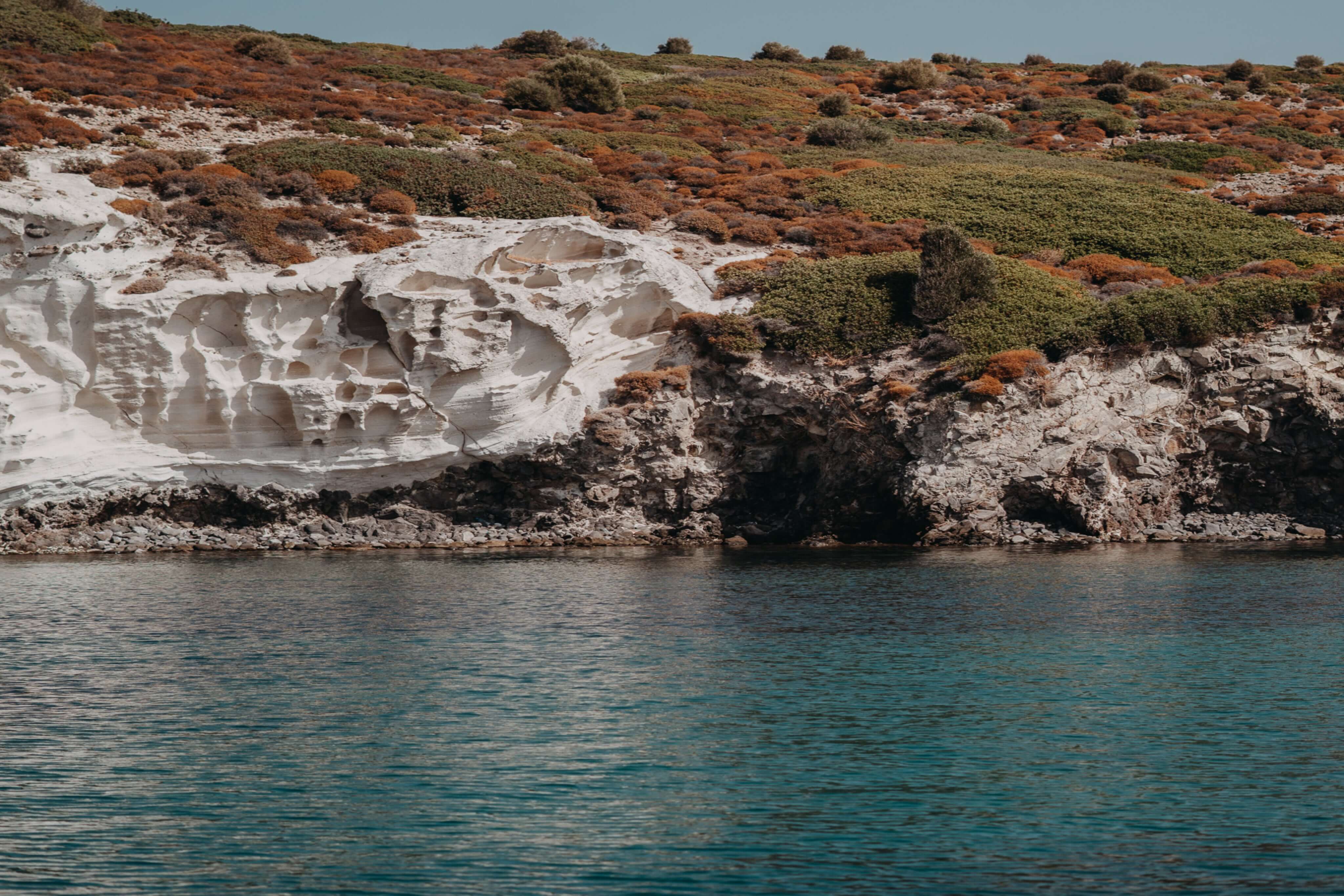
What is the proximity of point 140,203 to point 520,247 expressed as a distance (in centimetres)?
1454

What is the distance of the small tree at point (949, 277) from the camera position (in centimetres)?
4522

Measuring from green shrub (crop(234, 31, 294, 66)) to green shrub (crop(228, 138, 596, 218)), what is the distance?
2434 centimetres

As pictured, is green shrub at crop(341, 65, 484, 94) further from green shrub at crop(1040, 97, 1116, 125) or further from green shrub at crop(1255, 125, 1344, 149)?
green shrub at crop(1255, 125, 1344, 149)

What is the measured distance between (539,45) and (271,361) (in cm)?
6626

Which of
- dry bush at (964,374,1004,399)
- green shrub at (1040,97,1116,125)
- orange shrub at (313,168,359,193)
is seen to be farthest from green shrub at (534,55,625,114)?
dry bush at (964,374,1004,399)

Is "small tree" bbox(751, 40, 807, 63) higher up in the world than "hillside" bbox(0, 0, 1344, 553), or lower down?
higher up

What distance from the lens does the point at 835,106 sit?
295 feet

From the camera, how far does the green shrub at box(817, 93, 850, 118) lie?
294ft

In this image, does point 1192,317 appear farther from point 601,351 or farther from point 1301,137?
point 1301,137

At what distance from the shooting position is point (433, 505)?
141 ft

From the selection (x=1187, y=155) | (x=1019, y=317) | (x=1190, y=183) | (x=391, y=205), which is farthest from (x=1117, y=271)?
(x=391, y=205)

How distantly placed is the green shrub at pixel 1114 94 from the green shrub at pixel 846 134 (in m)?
Result: 25.4

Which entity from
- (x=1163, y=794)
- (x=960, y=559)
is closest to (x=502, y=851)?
(x=1163, y=794)

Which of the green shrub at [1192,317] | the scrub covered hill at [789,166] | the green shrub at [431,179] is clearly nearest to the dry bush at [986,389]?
the scrub covered hill at [789,166]
